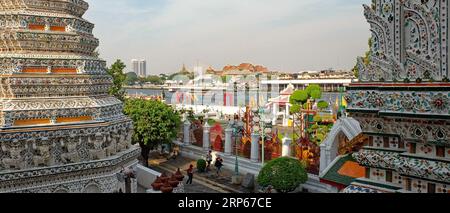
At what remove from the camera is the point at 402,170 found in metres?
3.57

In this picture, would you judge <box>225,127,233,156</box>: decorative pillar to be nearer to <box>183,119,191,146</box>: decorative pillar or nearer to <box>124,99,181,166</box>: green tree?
<box>124,99,181,166</box>: green tree

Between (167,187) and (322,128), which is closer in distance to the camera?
(167,187)

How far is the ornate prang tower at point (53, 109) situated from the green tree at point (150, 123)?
812cm

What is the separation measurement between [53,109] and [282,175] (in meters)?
7.93

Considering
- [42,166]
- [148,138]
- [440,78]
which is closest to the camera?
[440,78]

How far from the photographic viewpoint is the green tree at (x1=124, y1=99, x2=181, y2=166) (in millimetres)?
20641

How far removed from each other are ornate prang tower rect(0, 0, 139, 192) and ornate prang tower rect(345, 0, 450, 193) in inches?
344

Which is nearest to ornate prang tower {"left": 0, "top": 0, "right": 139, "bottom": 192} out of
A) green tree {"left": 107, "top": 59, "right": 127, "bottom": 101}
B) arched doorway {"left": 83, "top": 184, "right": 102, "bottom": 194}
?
arched doorway {"left": 83, "top": 184, "right": 102, "bottom": 194}

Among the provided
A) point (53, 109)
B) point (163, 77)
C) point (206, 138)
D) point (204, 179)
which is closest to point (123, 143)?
point (53, 109)

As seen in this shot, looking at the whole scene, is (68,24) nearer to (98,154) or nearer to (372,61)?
(98,154)

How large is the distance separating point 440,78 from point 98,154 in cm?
979
